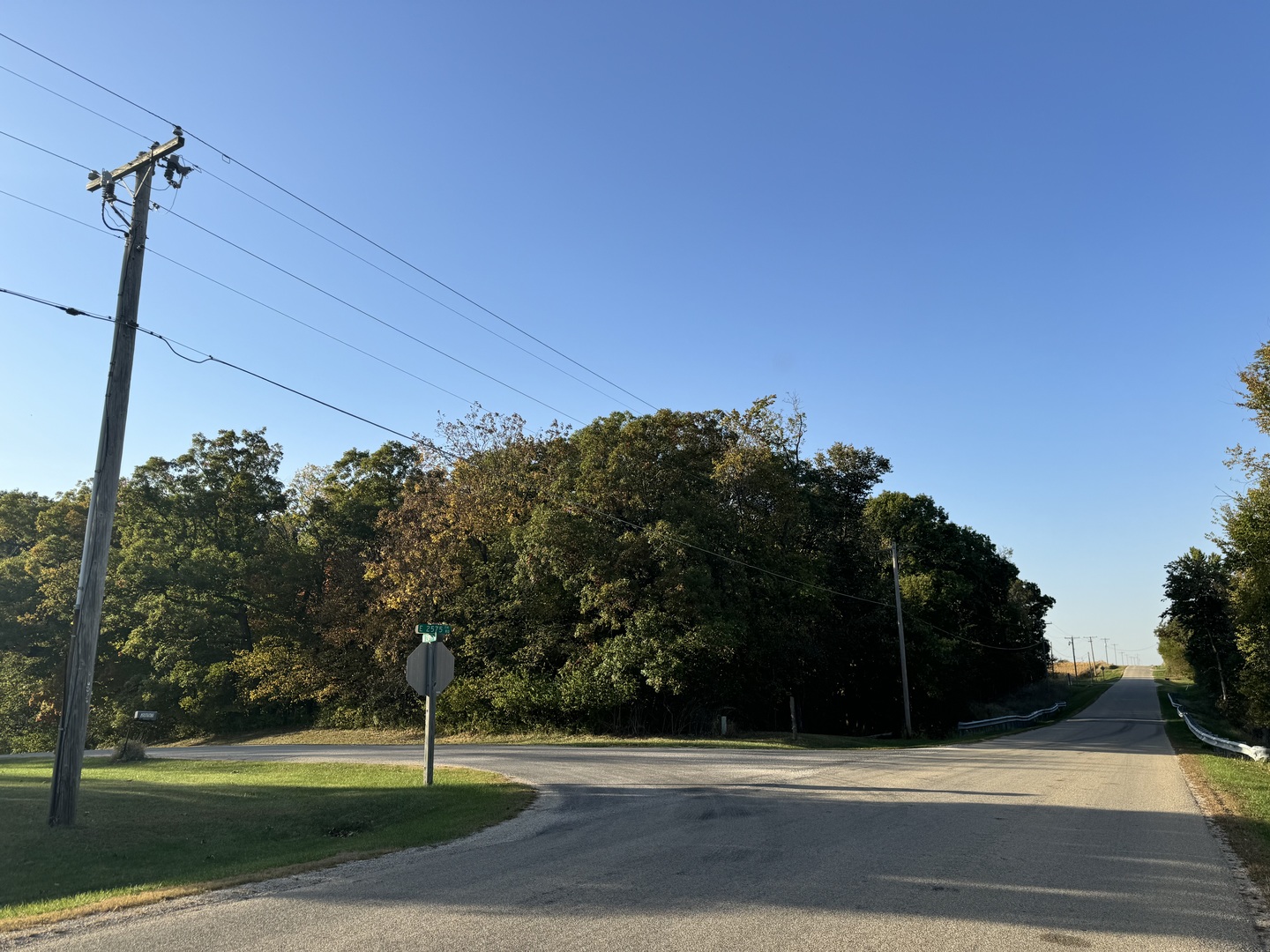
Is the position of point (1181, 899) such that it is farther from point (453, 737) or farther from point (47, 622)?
point (47, 622)

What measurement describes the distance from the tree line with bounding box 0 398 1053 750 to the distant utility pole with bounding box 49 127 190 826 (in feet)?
58.3

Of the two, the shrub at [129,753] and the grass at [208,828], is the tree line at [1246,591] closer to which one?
the grass at [208,828]

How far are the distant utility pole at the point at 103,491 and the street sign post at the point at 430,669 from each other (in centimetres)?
487

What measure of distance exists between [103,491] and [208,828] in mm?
5203

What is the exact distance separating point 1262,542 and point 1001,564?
147 feet

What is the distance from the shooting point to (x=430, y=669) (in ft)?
47.0

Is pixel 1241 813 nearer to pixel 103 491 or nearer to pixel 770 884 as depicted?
pixel 770 884

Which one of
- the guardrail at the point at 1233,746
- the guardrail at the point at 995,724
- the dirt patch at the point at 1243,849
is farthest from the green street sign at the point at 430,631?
the guardrail at the point at 995,724

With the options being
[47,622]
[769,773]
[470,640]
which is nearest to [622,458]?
[470,640]

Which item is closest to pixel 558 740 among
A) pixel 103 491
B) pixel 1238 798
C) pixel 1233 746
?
pixel 103 491

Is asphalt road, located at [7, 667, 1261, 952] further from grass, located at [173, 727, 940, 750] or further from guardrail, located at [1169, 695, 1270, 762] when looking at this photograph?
grass, located at [173, 727, 940, 750]

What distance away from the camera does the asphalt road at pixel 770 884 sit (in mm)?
5660

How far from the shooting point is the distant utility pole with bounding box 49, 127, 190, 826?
36.4ft

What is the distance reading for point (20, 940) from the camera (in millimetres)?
5691
